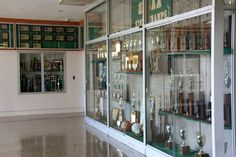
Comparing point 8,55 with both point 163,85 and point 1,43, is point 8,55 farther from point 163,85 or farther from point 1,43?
point 163,85

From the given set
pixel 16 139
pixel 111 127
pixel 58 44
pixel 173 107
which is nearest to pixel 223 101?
pixel 173 107

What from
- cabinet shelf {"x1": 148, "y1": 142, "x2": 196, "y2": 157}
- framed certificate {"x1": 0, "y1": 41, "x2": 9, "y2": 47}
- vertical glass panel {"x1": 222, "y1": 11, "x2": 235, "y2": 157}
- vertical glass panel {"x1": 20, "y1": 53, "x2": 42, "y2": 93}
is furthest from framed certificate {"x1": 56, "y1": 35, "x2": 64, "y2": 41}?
vertical glass panel {"x1": 222, "y1": 11, "x2": 235, "y2": 157}

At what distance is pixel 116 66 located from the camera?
661cm

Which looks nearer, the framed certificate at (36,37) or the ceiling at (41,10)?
the ceiling at (41,10)

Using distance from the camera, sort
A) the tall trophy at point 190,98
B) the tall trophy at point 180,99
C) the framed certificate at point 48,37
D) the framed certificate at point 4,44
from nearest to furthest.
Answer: the tall trophy at point 190,98, the tall trophy at point 180,99, the framed certificate at point 4,44, the framed certificate at point 48,37

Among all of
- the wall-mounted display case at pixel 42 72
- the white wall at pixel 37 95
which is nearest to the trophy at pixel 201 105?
the white wall at pixel 37 95

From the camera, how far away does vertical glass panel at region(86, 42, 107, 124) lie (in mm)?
7180

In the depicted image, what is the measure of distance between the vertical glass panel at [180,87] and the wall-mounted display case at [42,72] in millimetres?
5090

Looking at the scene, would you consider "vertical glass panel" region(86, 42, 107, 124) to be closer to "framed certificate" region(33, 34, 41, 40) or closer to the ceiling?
the ceiling

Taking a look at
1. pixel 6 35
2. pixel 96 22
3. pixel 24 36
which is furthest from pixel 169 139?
pixel 6 35

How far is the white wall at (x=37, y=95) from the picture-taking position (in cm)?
909

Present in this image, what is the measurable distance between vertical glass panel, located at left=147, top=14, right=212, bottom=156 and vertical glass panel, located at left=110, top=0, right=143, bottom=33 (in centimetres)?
62

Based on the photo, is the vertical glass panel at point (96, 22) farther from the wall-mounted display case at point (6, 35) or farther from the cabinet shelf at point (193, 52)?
the cabinet shelf at point (193, 52)

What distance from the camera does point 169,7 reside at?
4.72m
